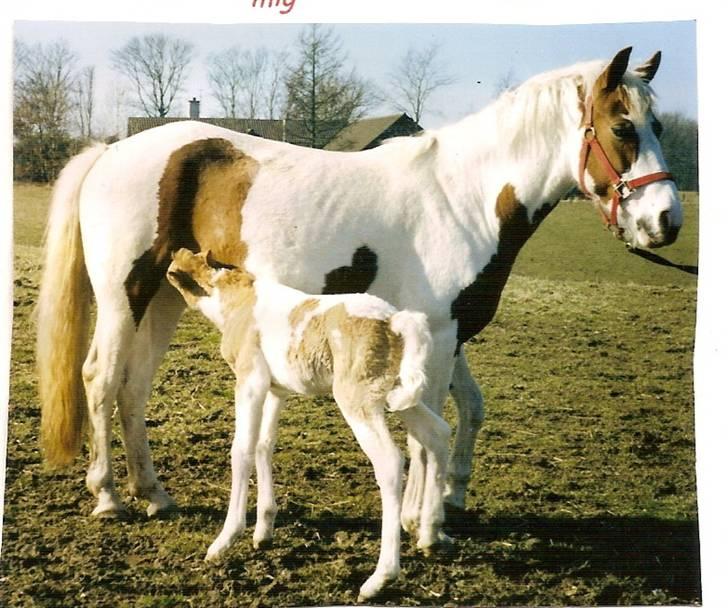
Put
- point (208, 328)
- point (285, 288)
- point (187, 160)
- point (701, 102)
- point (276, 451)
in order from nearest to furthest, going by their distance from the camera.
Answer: point (285, 288) → point (187, 160) → point (701, 102) → point (276, 451) → point (208, 328)

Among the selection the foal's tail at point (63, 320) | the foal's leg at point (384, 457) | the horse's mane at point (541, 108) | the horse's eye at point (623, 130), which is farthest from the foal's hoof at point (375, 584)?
the horse's eye at point (623, 130)

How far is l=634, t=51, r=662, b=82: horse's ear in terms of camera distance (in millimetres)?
3113

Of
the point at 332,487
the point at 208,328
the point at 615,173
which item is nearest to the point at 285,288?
the point at 332,487

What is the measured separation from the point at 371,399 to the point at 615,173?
1346 millimetres

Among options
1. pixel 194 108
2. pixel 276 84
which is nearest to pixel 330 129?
Result: pixel 276 84

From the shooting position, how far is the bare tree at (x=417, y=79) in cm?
339

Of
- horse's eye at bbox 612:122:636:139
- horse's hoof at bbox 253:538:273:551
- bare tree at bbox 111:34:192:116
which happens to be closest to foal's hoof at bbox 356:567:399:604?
horse's hoof at bbox 253:538:273:551

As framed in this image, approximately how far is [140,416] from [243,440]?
0.73 m

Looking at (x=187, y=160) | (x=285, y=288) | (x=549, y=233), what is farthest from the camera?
(x=549, y=233)

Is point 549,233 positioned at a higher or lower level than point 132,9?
lower

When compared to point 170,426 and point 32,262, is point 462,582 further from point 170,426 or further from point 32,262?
point 32,262

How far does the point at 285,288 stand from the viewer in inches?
113

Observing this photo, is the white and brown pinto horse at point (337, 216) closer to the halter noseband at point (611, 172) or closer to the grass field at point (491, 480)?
the halter noseband at point (611, 172)

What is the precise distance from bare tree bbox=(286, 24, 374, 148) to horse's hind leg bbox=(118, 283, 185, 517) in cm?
103
